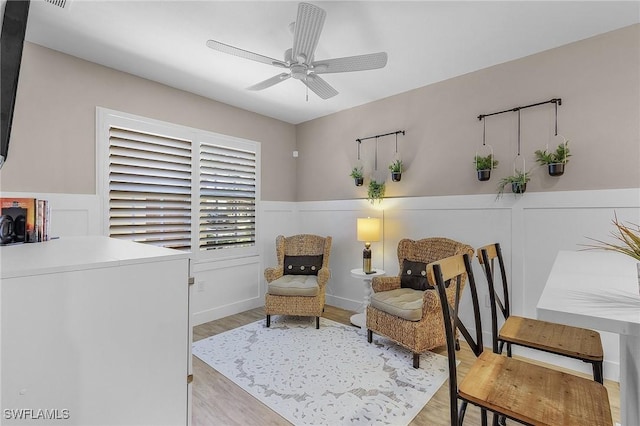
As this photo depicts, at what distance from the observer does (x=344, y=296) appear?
13.2ft

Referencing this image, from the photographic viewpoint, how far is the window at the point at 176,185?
2.91 metres

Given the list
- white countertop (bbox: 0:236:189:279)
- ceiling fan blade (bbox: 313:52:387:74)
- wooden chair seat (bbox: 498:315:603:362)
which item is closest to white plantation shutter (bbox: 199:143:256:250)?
ceiling fan blade (bbox: 313:52:387:74)

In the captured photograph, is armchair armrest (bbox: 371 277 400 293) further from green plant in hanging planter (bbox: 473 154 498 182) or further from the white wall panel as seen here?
the white wall panel

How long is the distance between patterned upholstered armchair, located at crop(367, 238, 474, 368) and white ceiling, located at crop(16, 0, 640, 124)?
1714 millimetres

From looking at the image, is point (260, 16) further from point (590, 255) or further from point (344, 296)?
point (344, 296)

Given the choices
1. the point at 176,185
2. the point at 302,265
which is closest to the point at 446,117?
the point at 302,265

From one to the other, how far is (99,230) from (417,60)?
3.24m

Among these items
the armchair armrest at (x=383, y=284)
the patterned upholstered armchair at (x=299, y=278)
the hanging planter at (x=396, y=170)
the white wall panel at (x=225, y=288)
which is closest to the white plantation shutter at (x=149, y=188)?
the white wall panel at (x=225, y=288)

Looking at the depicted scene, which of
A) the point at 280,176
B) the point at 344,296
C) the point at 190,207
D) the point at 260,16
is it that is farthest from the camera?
the point at 280,176

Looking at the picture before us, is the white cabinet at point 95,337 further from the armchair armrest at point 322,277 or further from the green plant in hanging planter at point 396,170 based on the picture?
the green plant in hanging planter at point 396,170

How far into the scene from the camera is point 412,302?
2.64 m

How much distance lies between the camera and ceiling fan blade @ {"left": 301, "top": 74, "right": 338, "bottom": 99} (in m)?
2.40

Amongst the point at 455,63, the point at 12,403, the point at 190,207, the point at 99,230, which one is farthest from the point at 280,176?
the point at 12,403

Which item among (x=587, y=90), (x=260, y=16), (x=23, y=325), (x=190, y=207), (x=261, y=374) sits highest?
(x=260, y=16)
